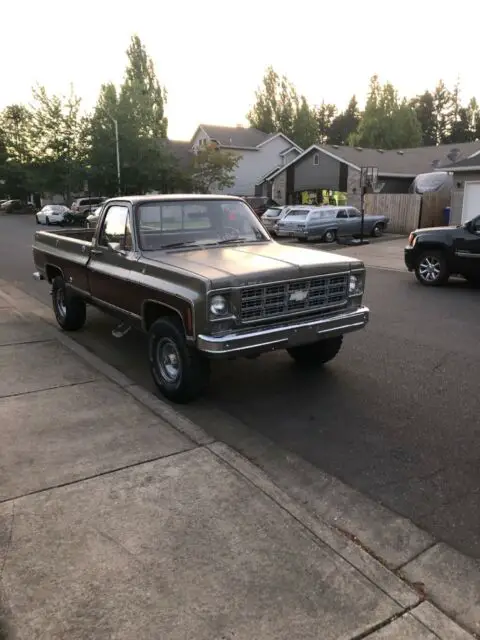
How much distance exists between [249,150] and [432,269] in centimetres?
4019

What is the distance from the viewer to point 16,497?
138 inches

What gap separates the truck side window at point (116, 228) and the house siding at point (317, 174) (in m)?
32.5

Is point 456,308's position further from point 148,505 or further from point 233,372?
point 148,505

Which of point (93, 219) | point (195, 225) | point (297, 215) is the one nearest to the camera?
point (195, 225)

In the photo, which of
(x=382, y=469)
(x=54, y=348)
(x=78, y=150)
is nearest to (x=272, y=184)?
(x=78, y=150)

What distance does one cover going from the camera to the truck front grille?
471 centimetres

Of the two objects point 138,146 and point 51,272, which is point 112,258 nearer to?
point 51,272

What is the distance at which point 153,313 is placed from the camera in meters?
5.43

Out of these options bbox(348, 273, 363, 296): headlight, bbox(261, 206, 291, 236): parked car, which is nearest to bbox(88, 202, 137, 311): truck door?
bbox(348, 273, 363, 296): headlight

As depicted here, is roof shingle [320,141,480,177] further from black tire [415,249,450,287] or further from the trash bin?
black tire [415,249,450,287]

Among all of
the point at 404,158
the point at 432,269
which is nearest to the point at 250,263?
the point at 432,269

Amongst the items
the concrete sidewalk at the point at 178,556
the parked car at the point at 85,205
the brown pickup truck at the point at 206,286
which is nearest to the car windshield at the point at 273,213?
the parked car at the point at 85,205

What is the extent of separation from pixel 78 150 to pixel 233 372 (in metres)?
45.5

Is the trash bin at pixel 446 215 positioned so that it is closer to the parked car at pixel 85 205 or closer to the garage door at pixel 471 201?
the garage door at pixel 471 201
